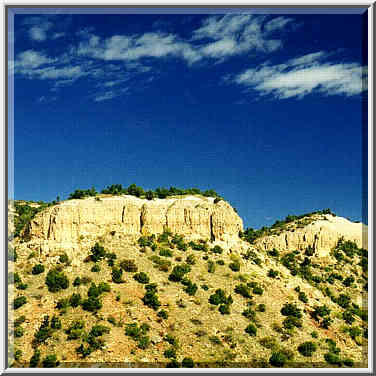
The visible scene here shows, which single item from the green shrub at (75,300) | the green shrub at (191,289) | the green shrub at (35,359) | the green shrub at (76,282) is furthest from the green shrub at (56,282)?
the green shrub at (191,289)

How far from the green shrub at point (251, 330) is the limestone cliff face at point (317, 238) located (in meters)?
18.1

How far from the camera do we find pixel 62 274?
108 feet

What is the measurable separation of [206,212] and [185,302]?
33.5 feet

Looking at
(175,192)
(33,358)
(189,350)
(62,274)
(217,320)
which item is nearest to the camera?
(33,358)

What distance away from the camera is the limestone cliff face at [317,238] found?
48.9 m

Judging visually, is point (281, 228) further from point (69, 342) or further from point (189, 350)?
point (69, 342)

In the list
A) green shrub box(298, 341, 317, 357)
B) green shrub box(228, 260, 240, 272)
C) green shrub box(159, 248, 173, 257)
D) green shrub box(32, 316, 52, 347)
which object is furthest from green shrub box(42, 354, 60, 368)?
green shrub box(228, 260, 240, 272)

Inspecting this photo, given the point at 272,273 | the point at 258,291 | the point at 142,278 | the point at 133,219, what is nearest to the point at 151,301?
the point at 142,278

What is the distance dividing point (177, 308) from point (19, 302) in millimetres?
9941

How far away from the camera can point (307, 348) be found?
2953cm

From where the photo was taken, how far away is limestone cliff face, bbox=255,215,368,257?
1924 inches

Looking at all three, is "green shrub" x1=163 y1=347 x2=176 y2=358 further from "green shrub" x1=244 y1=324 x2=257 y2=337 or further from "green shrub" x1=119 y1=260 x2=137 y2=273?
"green shrub" x1=119 y1=260 x2=137 y2=273

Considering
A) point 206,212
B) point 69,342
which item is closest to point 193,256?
point 206,212

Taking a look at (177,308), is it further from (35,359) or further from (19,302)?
(19,302)
